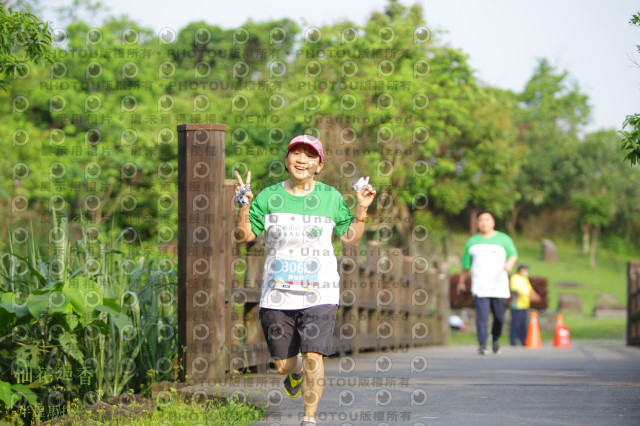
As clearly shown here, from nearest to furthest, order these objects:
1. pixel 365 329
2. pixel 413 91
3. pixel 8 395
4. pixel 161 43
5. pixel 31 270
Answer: pixel 8 395 < pixel 31 270 < pixel 365 329 < pixel 413 91 < pixel 161 43

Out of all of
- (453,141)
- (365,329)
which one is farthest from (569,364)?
(453,141)

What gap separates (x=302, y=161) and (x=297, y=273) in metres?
0.61

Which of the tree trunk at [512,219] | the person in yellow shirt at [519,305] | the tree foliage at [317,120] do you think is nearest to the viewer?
the person in yellow shirt at [519,305]

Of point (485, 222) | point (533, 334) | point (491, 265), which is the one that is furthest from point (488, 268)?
point (533, 334)

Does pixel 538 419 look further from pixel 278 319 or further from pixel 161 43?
pixel 161 43

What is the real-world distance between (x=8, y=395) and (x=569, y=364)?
540cm

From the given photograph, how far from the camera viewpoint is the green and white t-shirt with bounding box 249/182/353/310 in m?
4.63

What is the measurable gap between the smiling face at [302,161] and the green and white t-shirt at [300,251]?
126 millimetres

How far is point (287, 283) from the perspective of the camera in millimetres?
4633

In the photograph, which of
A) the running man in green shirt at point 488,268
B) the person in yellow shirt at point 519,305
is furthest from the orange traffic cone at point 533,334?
the running man in green shirt at point 488,268

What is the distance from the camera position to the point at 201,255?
5617 mm

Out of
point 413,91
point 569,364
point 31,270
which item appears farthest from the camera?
point 413,91

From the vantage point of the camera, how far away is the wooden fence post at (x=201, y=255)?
5562 mm

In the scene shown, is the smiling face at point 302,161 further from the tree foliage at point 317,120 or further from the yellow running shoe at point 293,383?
the tree foliage at point 317,120
